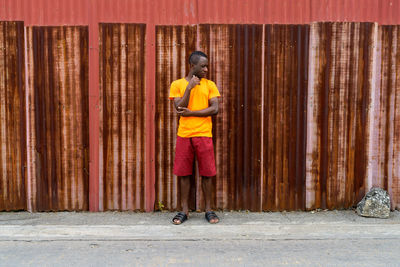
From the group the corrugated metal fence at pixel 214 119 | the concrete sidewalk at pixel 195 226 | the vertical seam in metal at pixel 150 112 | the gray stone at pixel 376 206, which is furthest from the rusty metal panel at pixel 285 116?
the vertical seam in metal at pixel 150 112

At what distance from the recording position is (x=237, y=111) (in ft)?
17.2

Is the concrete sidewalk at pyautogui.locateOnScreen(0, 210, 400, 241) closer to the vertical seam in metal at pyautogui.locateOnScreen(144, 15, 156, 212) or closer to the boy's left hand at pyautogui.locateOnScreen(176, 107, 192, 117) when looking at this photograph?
the vertical seam in metal at pyautogui.locateOnScreen(144, 15, 156, 212)

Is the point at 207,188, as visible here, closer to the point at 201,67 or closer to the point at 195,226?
the point at 195,226

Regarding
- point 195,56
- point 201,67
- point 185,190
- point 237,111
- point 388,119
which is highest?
point 195,56

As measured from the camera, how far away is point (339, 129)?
17.3 ft

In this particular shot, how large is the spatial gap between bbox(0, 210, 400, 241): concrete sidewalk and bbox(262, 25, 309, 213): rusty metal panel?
313 millimetres

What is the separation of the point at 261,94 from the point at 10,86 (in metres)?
3.15

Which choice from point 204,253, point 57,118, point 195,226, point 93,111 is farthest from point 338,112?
point 57,118

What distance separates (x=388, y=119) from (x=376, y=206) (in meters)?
1.11

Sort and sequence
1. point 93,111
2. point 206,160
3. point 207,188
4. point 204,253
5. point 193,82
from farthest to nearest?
point 93,111
point 207,188
point 206,160
point 193,82
point 204,253

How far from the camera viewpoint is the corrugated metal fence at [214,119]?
5.17m

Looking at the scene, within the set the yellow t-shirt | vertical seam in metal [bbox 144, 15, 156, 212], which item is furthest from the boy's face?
vertical seam in metal [bbox 144, 15, 156, 212]

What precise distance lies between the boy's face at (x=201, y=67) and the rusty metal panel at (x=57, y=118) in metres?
1.41

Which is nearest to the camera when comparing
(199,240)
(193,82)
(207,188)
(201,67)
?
(199,240)
